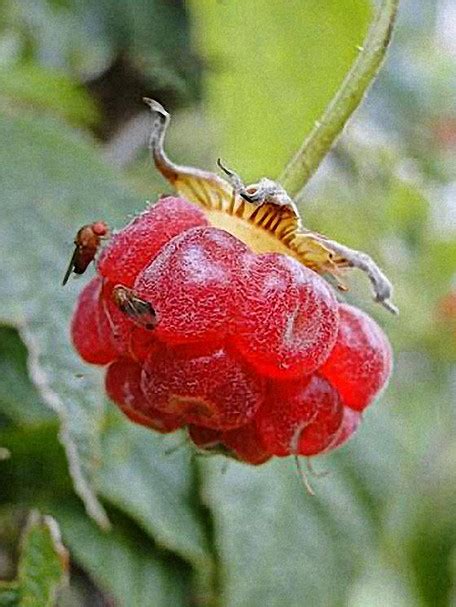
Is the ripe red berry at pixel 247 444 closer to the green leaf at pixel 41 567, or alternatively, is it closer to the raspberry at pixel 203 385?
the raspberry at pixel 203 385

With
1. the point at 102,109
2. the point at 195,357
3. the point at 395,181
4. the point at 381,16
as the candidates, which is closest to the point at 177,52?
the point at 102,109

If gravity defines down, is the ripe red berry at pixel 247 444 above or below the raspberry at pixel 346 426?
below

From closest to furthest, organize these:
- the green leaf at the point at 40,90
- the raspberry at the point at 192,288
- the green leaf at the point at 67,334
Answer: the raspberry at the point at 192,288 → the green leaf at the point at 67,334 → the green leaf at the point at 40,90

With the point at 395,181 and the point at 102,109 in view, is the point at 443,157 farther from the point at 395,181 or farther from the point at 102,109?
the point at 102,109

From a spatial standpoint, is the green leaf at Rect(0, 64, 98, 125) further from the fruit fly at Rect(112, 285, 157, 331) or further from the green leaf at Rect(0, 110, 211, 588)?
the fruit fly at Rect(112, 285, 157, 331)

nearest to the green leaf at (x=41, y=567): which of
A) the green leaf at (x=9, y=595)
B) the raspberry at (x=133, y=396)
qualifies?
the green leaf at (x=9, y=595)

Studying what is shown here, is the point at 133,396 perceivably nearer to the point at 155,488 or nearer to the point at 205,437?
the point at 205,437
